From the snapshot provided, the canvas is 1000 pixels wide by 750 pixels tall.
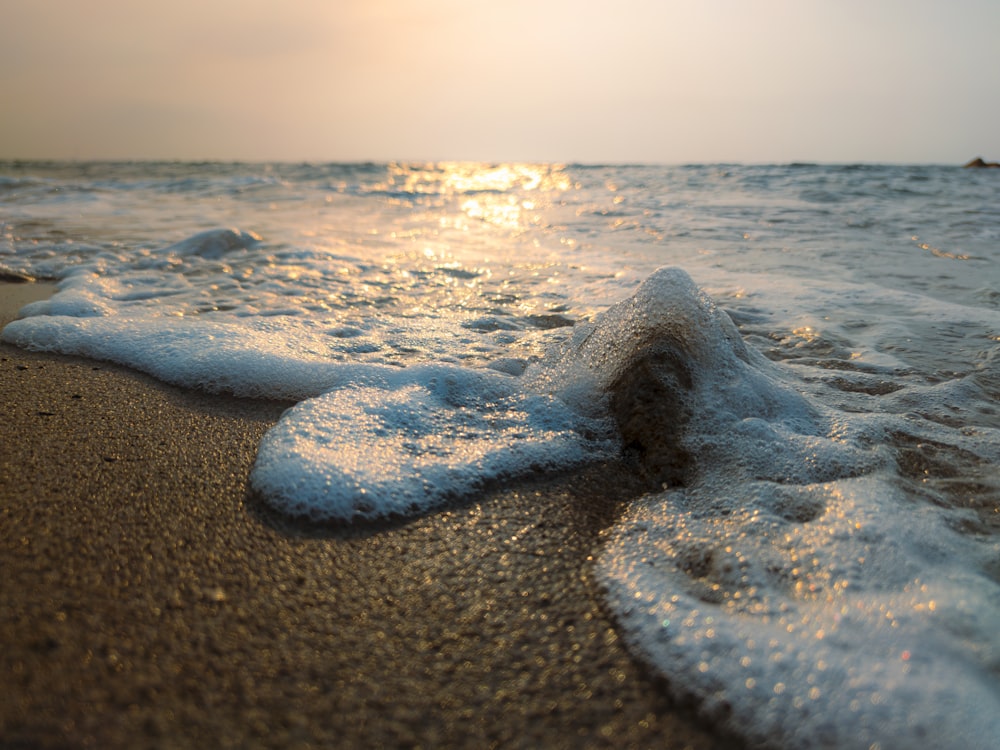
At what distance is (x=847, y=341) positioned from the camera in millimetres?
2836

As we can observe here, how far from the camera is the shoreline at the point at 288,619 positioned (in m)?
0.94

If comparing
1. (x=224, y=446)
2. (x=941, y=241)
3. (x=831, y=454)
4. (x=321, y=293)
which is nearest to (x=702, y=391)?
(x=831, y=454)

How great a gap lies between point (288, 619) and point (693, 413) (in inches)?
48.8

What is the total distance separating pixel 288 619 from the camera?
114 centimetres

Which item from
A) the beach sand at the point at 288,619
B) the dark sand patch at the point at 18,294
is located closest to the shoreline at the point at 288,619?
the beach sand at the point at 288,619

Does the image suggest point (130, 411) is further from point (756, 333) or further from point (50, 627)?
point (756, 333)

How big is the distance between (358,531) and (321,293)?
243cm

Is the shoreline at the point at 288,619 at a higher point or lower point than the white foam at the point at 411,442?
lower

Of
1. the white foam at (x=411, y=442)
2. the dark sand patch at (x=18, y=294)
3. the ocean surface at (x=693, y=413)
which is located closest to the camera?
the ocean surface at (x=693, y=413)

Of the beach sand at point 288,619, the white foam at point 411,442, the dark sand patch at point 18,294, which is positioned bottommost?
the beach sand at point 288,619

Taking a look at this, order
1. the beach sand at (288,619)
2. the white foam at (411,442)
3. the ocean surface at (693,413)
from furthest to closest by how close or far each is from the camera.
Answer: the white foam at (411,442) → the ocean surface at (693,413) → the beach sand at (288,619)

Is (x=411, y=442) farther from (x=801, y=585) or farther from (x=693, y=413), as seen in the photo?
(x=801, y=585)

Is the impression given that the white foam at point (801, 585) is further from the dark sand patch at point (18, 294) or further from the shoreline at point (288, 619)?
the dark sand patch at point (18, 294)

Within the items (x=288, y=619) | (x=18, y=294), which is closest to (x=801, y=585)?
(x=288, y=619)
